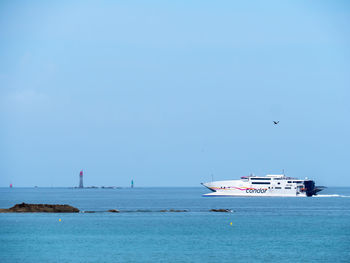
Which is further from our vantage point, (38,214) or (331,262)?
(38,214)

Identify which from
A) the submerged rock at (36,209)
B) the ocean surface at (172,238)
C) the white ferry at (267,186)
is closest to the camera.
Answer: the ocean surface at (172,238)

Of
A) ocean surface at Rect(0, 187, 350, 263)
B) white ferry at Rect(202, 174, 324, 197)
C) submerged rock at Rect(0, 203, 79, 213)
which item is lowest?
ocean surface at Rect(0, 187, 350, 263)

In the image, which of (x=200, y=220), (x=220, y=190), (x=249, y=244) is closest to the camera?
(x=249, y=244)

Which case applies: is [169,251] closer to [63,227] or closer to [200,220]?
[63,227]

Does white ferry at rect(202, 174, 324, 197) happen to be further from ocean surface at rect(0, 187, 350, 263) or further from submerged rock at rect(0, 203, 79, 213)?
submerged rock at rect(0, 203, 79, 213)

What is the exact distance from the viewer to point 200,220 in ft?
310

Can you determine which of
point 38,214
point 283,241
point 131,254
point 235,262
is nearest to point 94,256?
point 131,254

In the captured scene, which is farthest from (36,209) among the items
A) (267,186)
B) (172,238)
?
(267,186)

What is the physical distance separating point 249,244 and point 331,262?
1321 cm

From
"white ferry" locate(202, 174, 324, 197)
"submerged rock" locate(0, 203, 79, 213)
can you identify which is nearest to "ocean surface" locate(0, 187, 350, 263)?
"submerged rock" locate(0, 203, 79, 213)

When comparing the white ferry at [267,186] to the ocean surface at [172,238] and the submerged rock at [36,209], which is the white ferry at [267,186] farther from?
the submerged rock at [36,209]

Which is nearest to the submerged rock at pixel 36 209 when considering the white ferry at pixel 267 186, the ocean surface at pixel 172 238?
the ocean surface at pixel 172 238

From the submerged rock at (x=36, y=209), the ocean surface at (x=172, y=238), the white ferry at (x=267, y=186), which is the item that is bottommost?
the ocean surface at (x=172, y=238)

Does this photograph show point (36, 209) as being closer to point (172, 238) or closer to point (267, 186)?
point (172, 238)
